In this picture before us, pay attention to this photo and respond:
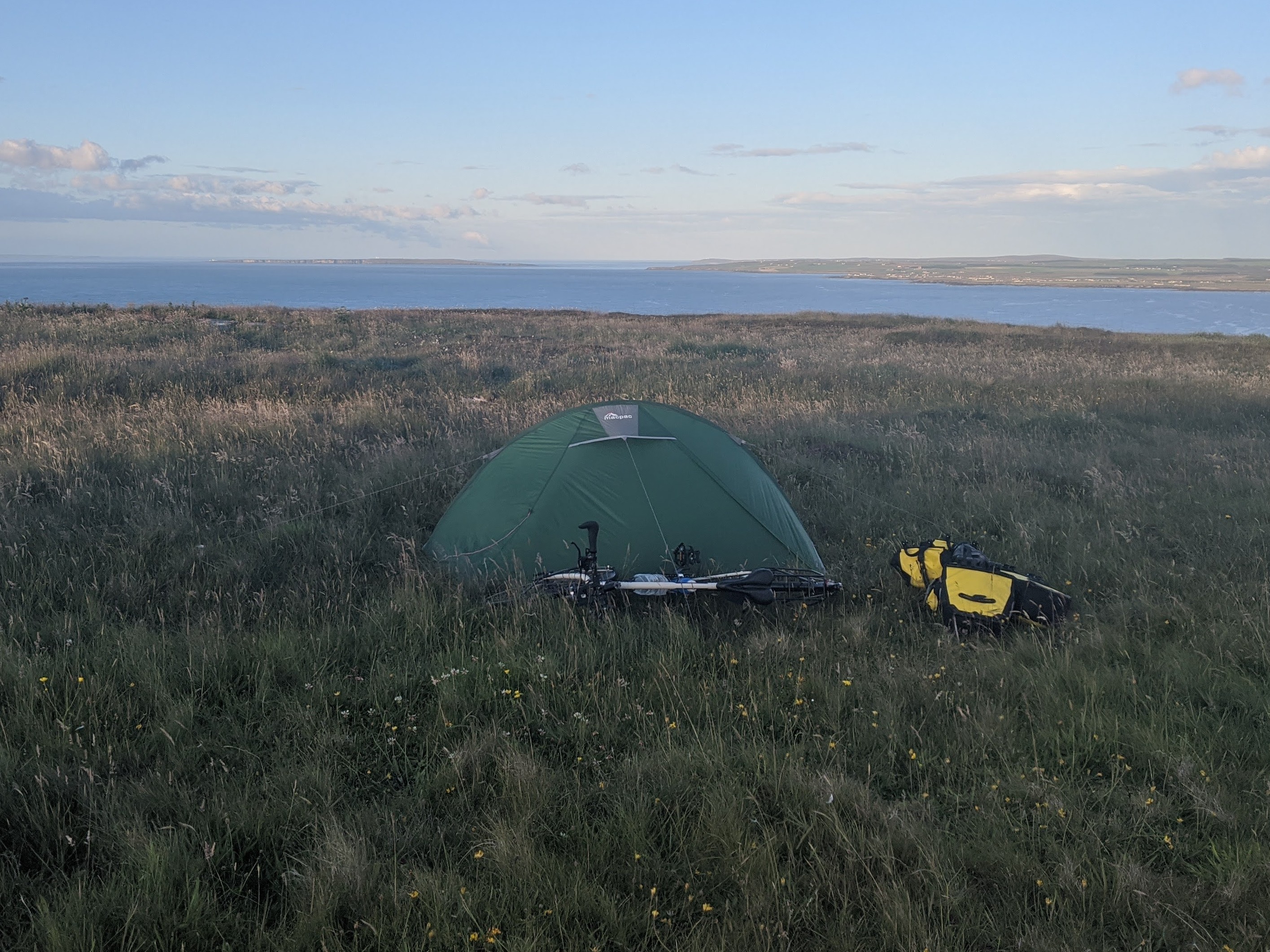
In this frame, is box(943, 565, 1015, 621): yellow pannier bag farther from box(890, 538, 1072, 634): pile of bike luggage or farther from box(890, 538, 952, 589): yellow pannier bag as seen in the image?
box(890, 538, 952, 589): yellow pannier bag

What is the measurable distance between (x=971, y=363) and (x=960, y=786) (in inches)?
738

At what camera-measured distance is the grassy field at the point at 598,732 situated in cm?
279

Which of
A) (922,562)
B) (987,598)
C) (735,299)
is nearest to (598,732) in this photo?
(987,598)

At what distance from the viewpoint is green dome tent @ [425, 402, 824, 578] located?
5.97 meters

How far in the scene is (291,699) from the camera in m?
4.11

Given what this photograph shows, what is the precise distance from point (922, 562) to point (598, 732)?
3.20m

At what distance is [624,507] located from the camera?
239 inches

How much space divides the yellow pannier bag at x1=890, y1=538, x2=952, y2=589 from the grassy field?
175 mm

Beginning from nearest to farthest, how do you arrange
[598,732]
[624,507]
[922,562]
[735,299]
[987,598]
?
[598,732]
[987,598]
[922,562]
[624,507]
[735,299]

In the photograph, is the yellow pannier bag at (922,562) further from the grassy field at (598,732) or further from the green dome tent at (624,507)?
the green dome tent at (624,507)

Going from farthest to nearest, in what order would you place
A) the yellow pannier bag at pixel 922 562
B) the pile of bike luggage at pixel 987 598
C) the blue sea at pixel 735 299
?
the blue sea at pixel 735 299 → the yellow pannier bag at pixel 922 562 → the pile of bike luggage at pixel 987 598

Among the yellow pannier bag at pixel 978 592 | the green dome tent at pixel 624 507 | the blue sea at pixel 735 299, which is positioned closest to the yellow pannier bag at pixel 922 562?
the yellow pannier bag at pixel 978 592

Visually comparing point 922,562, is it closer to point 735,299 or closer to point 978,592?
point 978,592

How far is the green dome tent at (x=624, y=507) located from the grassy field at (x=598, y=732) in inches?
21.4
